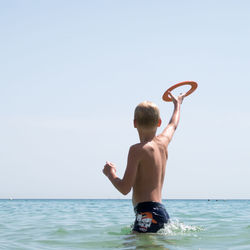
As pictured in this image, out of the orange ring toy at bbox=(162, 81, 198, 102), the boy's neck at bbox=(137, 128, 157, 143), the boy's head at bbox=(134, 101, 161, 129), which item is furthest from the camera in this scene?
the orange ring toy at bbox=(162, 81, 198, 102)

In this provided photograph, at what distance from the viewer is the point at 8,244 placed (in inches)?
226

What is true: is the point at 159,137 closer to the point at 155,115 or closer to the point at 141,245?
the point at 155,115

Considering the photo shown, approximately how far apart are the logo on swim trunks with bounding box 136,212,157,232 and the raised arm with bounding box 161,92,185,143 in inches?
33.5

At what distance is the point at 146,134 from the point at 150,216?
0.84 metres

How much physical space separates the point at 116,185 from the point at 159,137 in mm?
794

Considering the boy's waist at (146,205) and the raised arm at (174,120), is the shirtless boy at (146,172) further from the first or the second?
the raised arm at (174,120)

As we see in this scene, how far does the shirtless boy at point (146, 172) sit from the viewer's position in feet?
14.4

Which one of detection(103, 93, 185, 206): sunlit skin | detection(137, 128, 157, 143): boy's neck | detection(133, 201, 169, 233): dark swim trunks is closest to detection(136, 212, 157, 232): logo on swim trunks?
detection(133, 201, 169, 233): dark swim trunks

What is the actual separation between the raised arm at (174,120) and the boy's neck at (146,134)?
320 millimetres

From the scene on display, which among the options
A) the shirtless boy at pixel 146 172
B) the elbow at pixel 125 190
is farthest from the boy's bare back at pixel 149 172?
the elbow at pixel 125 190

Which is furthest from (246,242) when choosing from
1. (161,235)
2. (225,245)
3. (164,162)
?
(164,162)

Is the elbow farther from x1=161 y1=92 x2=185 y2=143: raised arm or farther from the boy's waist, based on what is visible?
x1=161 y1=92 x2=185 y2=143: raised arm

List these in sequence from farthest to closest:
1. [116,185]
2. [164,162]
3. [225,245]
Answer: [225,245]
[164,162]
[116,185]

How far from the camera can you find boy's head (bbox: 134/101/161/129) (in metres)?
4.43
